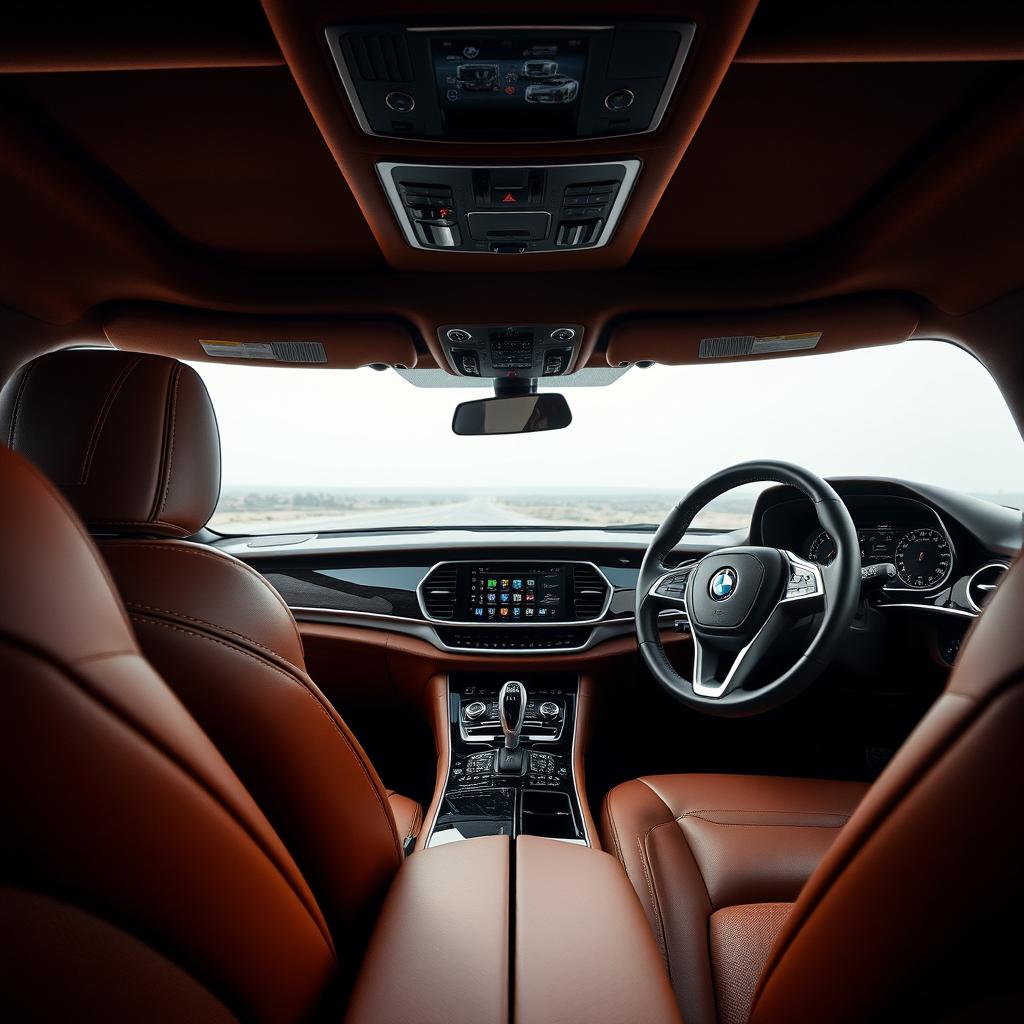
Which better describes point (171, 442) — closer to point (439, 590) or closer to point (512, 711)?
point (512, 711)

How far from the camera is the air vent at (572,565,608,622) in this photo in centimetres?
273

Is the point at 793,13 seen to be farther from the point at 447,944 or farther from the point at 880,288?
the point at 447,944

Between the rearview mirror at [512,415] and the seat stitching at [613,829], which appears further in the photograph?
the rearview mirror at [512,415]

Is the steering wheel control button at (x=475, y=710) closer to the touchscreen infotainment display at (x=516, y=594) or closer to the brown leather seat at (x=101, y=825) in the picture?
the touchscreen infotainment display at (x=516, y=594)

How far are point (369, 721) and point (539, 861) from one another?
6.93 feet

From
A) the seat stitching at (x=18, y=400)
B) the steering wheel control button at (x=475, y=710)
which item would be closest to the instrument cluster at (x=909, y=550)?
the steering wheel control button at (x=475, y=710)

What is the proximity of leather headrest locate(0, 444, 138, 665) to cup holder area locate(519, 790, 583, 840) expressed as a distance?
1486 millimetres

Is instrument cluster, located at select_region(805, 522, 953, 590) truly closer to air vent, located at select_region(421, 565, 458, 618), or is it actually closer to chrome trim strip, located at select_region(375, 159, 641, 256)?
chrome trim strip, located at select_region(375, 159, 641, 256)

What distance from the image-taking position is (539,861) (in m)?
1.06

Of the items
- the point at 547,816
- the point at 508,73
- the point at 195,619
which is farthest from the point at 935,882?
the point at 547,816

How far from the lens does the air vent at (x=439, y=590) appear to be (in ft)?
9.12

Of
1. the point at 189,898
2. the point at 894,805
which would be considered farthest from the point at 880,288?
the point at 189,898

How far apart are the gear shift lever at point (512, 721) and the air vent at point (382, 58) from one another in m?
1.98

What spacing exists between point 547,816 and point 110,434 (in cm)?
158
